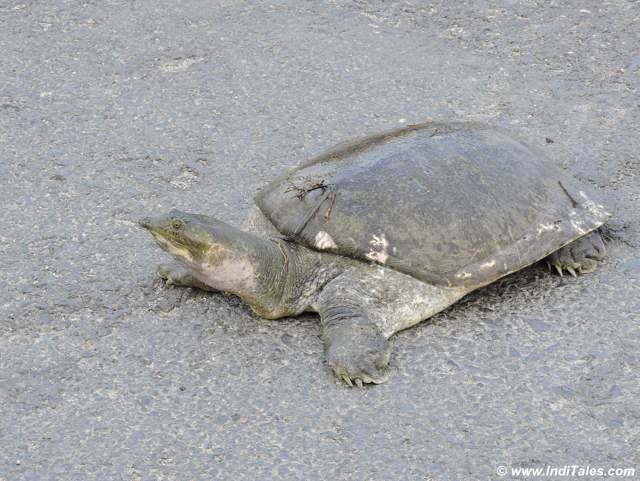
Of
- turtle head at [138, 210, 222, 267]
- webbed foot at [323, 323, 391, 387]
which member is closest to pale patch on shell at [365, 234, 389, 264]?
webbed foot at [323, 323, 391, 387]

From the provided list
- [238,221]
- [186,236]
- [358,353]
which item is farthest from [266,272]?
[238,221]

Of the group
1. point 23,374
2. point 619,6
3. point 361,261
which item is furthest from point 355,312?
point 619,6

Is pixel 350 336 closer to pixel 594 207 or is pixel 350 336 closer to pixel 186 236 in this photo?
pixel 186 236

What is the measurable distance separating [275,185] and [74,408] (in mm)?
1122

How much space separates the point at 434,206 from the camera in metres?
3.55

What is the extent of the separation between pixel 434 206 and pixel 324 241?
1.33 ft

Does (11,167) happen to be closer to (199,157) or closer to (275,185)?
(199,157)

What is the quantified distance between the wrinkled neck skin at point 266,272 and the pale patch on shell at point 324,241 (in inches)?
2.5

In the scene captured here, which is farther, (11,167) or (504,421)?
(11,167)

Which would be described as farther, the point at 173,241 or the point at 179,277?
the point at 179,277

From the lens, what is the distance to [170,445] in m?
3.07

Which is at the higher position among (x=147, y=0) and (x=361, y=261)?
(x=361, y=261)

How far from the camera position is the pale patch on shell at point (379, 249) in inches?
137

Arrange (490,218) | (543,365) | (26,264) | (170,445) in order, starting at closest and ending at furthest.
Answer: (170,445), (543,365), (490,218), (26,264)
